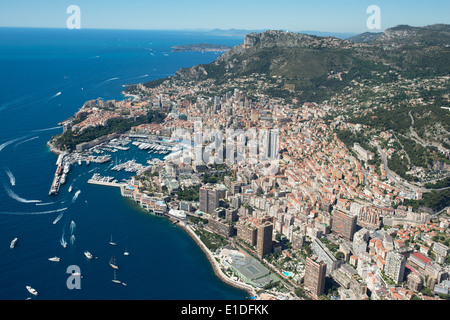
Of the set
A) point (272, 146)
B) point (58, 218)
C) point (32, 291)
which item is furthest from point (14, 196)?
point (272, 146)

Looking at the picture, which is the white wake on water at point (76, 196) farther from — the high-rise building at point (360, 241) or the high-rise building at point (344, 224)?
the high-rise building at point (360, 241)

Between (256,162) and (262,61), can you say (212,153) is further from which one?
(262,61)

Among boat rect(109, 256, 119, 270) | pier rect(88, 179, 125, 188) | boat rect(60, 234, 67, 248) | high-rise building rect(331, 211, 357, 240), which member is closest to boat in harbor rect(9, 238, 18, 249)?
boat rect(60, 234, 67, 248)

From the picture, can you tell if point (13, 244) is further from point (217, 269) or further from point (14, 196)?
point (217, 269)

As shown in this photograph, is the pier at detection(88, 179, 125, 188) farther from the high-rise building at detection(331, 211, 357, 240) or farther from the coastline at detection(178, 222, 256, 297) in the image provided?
the high-rise building at detection(331, 211, 357, 240)

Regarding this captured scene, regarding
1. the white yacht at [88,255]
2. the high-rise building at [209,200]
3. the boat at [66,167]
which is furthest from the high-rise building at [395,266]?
the boat at [66,167]
